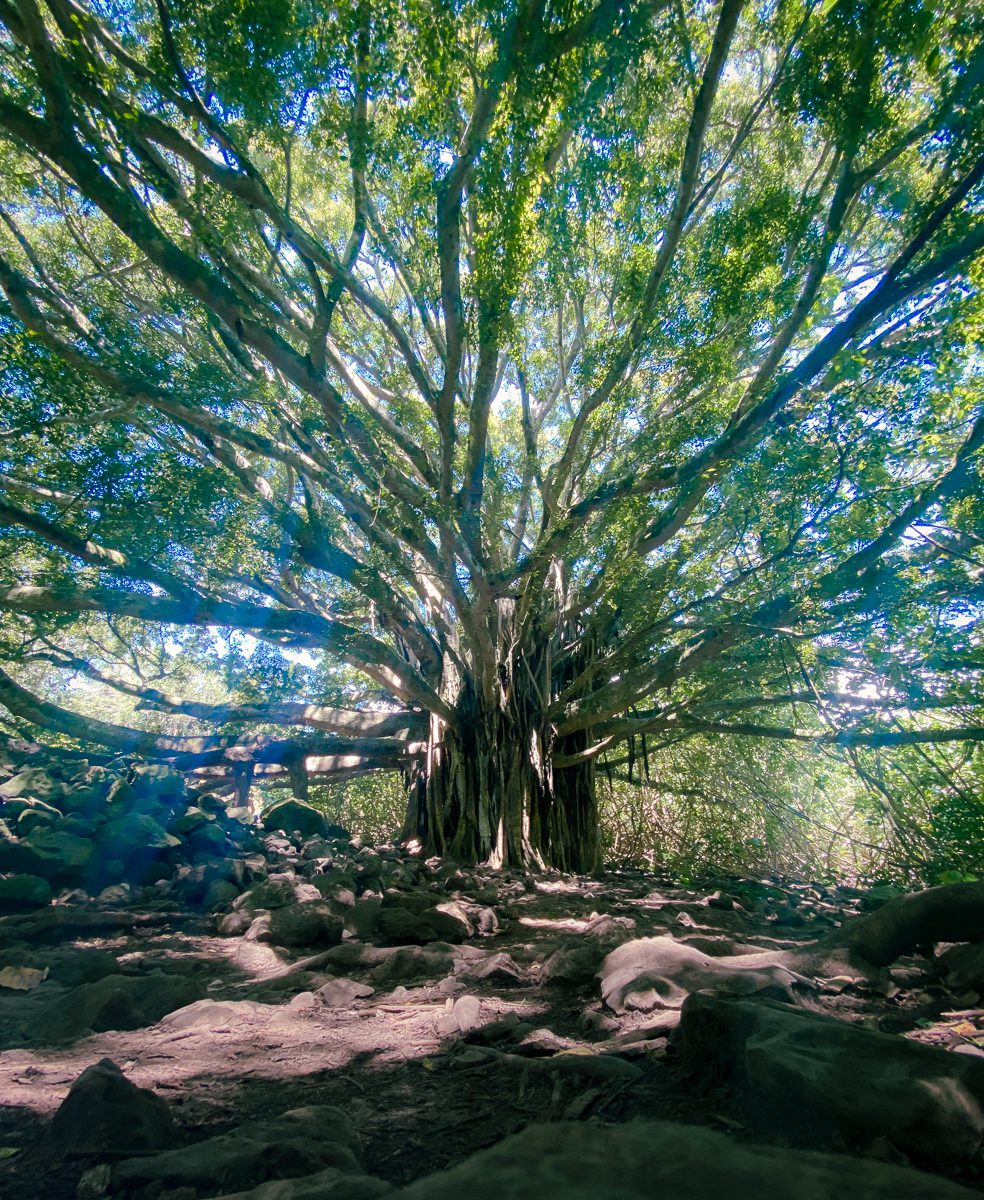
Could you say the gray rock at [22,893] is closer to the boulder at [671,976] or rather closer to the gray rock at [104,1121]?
the gray rock at [104,1121]

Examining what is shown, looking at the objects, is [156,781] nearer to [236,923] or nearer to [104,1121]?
[236,923]

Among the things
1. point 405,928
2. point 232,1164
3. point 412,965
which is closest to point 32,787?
point 405,928

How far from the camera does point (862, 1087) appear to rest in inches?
56.9

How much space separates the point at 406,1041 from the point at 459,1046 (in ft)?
0.76

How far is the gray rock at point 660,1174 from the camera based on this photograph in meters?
1.07

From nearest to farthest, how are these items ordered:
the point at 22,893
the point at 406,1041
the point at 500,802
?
the point at 406,1041 → the point at 22,893 → the point at 500,802

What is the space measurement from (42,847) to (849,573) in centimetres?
618

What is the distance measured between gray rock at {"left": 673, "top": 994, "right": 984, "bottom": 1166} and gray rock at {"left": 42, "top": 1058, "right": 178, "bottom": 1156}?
53.8 inches

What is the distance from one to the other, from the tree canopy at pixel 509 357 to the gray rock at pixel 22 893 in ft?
6.97

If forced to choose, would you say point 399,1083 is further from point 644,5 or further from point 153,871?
point 644,5

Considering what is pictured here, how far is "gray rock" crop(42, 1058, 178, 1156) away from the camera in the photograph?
1.54 m

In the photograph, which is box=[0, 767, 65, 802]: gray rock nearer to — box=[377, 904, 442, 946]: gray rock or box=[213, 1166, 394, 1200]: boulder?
box=[377, 904, 442, 946]: gray rock

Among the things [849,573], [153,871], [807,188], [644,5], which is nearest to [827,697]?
[849,573]

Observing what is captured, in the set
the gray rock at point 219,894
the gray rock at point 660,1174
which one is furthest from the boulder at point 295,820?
the gray rock at point 660,1174
